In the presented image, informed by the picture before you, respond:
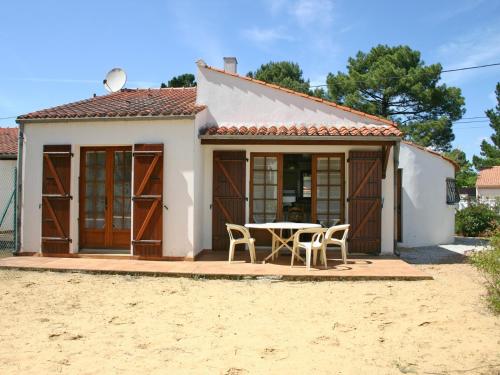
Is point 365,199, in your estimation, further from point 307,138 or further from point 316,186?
point 307,138

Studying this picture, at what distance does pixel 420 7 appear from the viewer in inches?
456

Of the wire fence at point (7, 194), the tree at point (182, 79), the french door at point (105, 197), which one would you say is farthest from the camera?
the tree at point (182, 79)

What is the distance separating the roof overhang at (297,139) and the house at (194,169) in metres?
0.02

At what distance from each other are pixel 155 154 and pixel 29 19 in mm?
4904

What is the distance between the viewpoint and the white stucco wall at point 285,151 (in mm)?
8930

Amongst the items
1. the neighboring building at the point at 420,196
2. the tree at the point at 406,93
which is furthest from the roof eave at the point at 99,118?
the tree at the point at 406,93

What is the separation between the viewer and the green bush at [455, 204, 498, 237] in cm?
1453

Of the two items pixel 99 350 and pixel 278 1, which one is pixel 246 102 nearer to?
pixel 278 1

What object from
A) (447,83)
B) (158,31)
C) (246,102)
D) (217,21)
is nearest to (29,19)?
(158,31)

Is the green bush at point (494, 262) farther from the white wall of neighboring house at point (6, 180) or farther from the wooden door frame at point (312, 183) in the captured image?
the white wall of neighboring house at point (6, 180)

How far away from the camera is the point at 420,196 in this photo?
11305 mm

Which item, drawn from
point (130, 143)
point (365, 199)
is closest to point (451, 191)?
point (365, 199)

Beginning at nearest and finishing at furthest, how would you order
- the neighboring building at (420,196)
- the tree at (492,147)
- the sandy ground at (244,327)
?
the sandy ground at (244,327)
the neighboring building at (420,196)
the tree at (492,147)

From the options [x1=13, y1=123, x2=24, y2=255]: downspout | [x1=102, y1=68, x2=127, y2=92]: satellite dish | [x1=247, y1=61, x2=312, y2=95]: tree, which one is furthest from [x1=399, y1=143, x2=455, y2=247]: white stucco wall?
[x1=247, y1=61, x2=312, y2=95]: tree
